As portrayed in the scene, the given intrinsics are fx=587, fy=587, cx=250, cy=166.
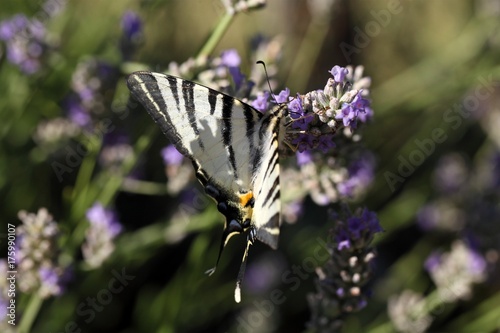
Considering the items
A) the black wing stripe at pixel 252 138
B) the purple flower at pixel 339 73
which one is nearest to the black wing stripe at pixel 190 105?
the black wing stripe at pixel 252 138

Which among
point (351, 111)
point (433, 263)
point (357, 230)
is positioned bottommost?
point (433, 263)

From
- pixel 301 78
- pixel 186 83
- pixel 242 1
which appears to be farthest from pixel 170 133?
pixel 301 78

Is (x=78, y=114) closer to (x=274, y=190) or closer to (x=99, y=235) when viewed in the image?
(x=99, y=235)

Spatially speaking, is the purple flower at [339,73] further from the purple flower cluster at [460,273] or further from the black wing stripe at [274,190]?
the purple flower cluster at [460,273]

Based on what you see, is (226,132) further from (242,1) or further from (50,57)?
(50,57)

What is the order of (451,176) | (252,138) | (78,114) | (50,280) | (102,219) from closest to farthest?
(252,138) → (50,280) → (102,219) → (78,114) → (451,176)

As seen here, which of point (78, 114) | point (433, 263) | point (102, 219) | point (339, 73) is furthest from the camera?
point (433, 263)

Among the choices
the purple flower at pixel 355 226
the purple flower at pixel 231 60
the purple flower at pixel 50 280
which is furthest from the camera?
the purple flower at pixel 50 280

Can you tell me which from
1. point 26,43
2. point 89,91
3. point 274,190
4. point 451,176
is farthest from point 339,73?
point 451,176
